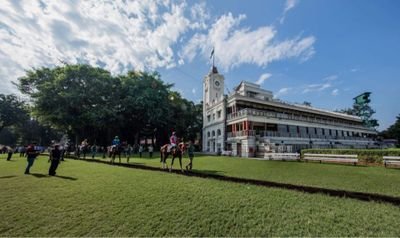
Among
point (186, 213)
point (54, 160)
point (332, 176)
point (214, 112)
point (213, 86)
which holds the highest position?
point (213, 86)

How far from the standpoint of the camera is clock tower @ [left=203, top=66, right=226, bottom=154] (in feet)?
108

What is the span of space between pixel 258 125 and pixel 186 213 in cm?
2658

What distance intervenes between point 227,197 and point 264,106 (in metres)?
29.6

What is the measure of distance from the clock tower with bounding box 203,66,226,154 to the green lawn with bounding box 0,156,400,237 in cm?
2694

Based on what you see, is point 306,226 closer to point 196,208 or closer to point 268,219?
point 268,219

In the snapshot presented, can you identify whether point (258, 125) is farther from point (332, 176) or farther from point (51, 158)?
point (51, 158)

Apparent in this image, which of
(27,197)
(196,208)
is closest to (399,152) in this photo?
(196,208)

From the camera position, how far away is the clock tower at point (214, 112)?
3306 cm

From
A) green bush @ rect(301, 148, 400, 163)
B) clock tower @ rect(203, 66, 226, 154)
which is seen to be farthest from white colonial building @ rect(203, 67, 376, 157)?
green bush @ rect(301, 148, 400, 163)

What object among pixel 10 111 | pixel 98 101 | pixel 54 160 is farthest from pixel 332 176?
pixel 10 111

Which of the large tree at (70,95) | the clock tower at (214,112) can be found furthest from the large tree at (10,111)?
the clock tower at (214,112)

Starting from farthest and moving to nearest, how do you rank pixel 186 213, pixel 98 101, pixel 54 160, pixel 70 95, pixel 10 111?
pixel 10 111
pixel 98 101
pixel 70 95
pixel 54 160
pixel 186 213

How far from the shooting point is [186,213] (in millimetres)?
4227

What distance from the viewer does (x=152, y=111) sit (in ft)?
110
